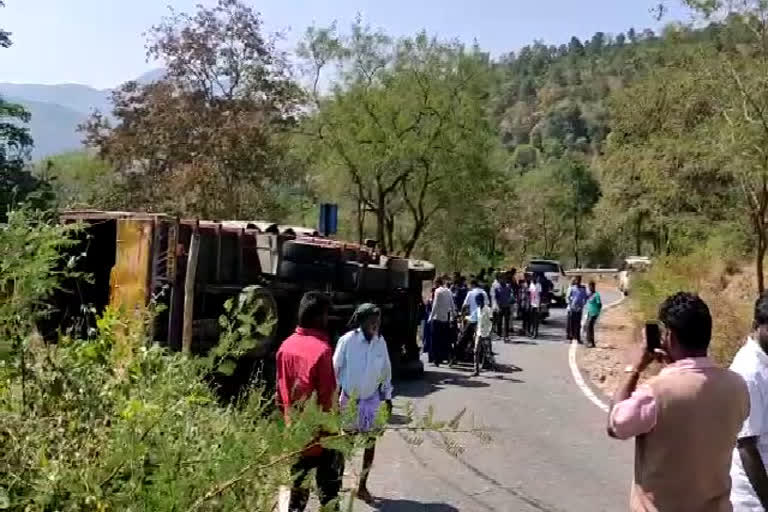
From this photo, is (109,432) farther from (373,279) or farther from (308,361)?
(373,279)

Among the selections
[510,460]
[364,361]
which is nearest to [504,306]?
[510,460]

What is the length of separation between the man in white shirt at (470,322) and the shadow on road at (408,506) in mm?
9413

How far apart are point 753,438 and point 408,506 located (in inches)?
168

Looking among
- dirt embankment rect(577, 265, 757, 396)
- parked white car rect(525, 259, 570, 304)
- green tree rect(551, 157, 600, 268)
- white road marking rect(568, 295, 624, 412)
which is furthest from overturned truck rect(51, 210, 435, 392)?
green tree rect(551, 157, 600, 268)

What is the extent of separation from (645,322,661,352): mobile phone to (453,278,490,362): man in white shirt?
13.2m

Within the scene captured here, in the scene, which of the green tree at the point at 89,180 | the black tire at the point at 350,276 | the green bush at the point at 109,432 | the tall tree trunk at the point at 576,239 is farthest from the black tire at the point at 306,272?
the tall tree trunk at the point at 576,239

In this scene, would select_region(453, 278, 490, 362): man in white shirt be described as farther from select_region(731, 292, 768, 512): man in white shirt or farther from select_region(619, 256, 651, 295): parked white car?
select_region(619, 256, 651, 295): parked white car

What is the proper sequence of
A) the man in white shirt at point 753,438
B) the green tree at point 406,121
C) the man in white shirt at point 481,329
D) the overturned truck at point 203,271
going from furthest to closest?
the green tree at point 406,121, the man in white shirt at point 481,329, the overturned truck at point 203,271, the man in white shirt at point 753,438

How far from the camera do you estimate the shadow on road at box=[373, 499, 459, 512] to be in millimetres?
7863

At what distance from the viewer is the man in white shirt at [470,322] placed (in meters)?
17.6

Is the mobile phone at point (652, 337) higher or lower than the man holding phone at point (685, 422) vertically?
higher

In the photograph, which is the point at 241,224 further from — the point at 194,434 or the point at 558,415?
the point at 194,434

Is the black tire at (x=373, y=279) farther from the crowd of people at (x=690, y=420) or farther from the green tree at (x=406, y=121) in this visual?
the green tree at (x=406, y=121)

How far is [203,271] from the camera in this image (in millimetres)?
11492
